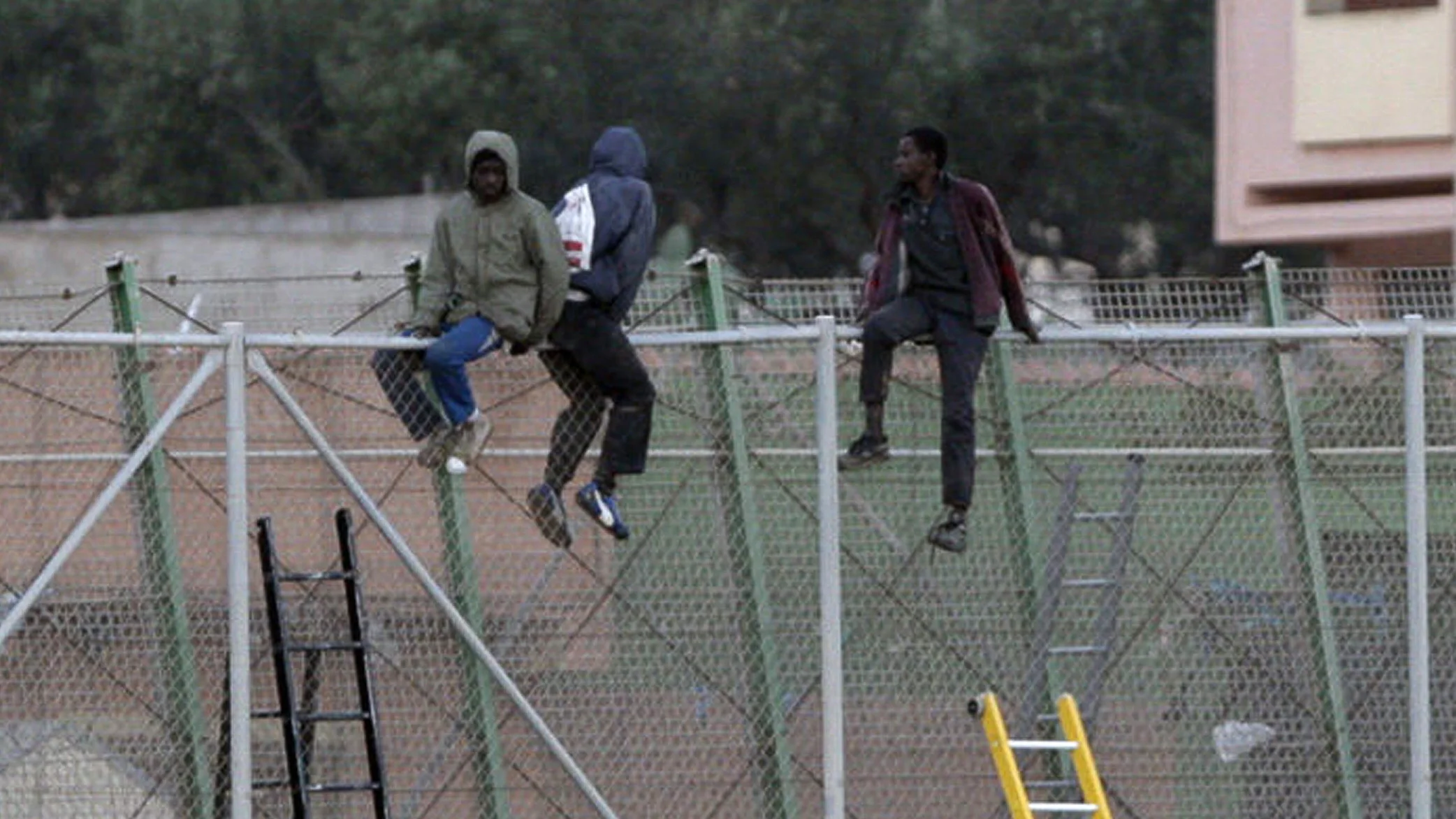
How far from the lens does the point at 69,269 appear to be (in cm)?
3272

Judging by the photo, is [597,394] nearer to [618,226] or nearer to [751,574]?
[618,226]

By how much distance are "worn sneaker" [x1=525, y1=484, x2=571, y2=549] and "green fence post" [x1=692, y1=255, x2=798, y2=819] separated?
2.72 feet

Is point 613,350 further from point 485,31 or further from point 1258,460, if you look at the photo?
point 485,31

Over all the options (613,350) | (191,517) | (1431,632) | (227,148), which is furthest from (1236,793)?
(227,148)

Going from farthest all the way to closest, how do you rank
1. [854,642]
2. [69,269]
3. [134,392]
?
[69,269] → [854,642] → [134,392]

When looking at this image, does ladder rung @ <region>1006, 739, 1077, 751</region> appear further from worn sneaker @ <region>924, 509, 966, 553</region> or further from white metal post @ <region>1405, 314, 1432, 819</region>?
white metal post @ <region>1405, 314, 1432, 819</region>

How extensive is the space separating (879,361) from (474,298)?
1.54 metres

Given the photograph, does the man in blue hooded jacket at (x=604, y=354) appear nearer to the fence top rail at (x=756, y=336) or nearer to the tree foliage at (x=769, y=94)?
the fence top rail at (x=756, y=336)

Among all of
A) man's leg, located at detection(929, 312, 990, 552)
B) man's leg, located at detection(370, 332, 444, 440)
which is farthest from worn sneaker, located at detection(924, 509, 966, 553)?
man's leg, located at detection(370, 332, 444, 440)

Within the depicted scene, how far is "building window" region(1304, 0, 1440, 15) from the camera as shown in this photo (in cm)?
→ 2116

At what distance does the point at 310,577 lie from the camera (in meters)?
9.88

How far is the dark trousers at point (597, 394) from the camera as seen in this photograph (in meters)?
10.3

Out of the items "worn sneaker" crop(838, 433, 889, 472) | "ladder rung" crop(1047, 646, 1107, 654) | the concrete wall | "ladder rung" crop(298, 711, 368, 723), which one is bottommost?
"ladder rung" crop(298, 711, 368, 723)

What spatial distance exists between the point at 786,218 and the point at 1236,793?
37632mm
